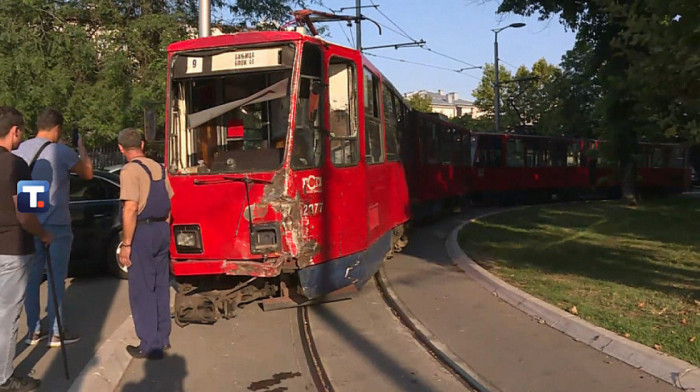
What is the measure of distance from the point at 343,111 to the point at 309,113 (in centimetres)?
64

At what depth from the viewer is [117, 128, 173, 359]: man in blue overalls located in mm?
5750

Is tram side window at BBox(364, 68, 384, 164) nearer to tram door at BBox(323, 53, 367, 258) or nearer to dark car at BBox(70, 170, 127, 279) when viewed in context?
tram door at BBox(323, 53, 367, 258)

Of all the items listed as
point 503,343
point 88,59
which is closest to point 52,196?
point 503,343

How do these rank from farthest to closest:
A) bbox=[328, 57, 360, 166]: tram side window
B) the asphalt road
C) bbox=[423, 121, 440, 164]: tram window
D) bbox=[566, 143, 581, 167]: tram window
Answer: bbox=[566, 143, 581, 167]: tram window → bbox=[423, 121, 440, 164]: tram window → bbox=[328, 57, 360, 166]: tram side window → the asphalt road

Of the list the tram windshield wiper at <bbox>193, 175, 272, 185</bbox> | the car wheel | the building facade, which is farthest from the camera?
the building facade

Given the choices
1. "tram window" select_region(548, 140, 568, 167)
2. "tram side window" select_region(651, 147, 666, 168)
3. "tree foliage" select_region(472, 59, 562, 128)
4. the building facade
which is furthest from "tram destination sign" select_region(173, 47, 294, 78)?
the building facade

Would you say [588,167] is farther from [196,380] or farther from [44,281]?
[196,380]

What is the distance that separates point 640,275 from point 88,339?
7.19 m

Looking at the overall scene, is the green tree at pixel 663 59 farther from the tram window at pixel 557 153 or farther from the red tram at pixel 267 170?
the tram window at pixel 557 153

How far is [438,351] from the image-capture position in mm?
6121

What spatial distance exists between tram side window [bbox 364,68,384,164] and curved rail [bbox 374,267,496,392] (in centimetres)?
176

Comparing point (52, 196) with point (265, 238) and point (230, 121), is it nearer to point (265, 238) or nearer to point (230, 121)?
point (265, 238)

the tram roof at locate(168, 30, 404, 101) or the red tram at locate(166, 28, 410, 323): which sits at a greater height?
the tram roof at locate(168, 30, 404, 101)

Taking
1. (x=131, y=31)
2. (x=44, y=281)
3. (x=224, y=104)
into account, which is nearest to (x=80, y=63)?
(x=131, y=31)
